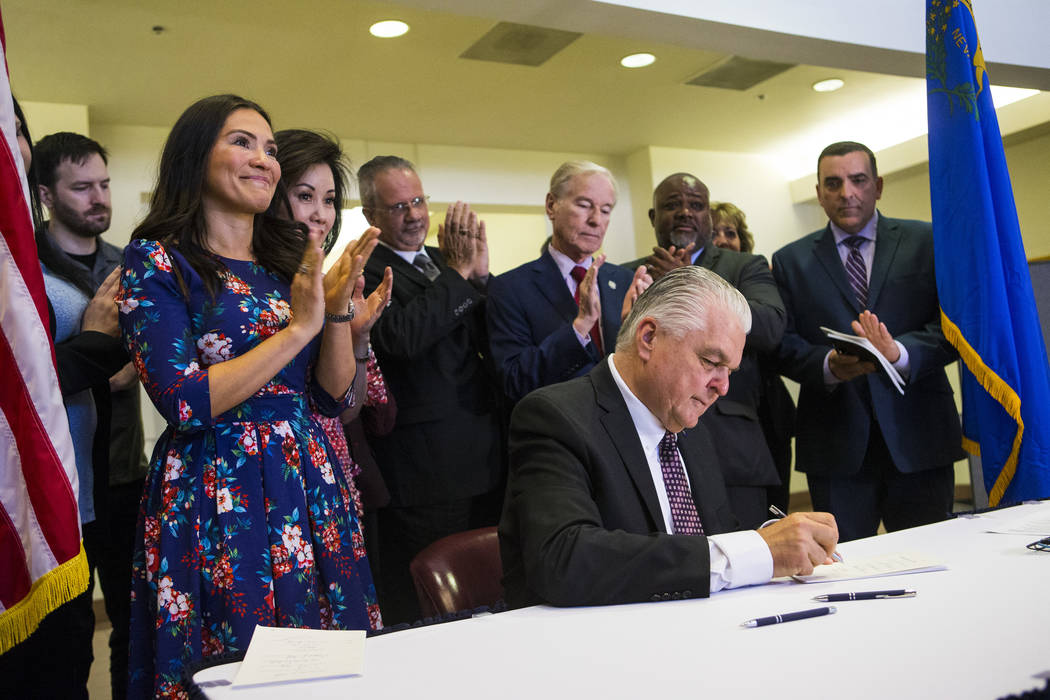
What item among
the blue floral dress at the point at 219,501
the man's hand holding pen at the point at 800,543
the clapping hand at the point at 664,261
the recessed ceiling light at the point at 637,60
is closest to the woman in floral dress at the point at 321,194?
the blue floral dress at the point at 219,501

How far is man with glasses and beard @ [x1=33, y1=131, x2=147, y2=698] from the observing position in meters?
2.44

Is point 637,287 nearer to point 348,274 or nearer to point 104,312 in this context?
point 348,274

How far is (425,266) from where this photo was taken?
3.24m

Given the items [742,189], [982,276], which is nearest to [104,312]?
[982,276]

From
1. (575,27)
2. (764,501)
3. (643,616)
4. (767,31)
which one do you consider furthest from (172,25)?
(643,616)

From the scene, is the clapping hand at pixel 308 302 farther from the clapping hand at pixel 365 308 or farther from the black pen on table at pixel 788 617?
the black pen on table at pixel 788 617

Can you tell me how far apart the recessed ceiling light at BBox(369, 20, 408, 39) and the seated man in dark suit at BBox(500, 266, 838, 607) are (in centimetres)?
323

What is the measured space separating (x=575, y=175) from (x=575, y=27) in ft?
2.35

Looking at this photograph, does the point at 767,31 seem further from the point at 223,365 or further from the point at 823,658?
the point at 823,658

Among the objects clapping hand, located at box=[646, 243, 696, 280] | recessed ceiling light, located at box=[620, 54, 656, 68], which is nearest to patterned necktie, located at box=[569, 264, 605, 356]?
clapping hand, located at box=[646, 243, 696, 280]

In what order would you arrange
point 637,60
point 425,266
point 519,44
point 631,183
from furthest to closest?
point 631,183, point 637,60, point 519,44, point 425,266

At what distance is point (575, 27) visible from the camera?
355 cm

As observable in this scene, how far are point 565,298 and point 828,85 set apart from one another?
3951 millimetres

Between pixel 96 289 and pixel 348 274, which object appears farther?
pixel 96 289
